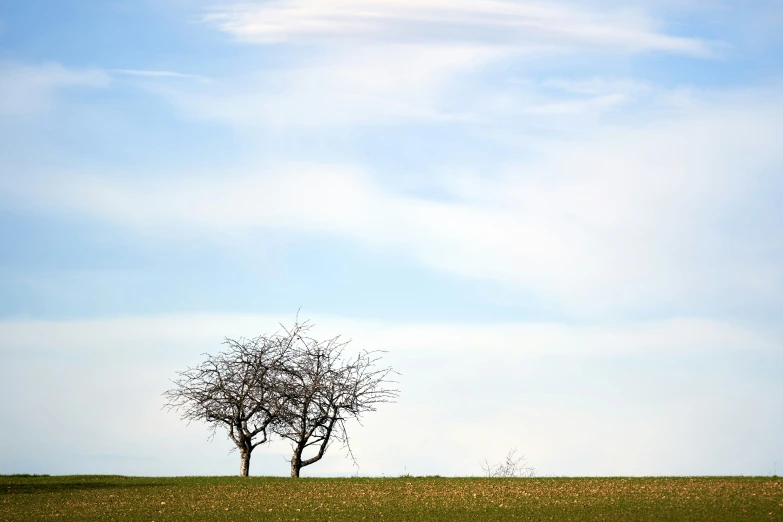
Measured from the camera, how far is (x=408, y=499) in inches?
1324

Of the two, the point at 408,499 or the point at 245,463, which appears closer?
the point at 408,499

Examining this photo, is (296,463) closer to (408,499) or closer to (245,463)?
(245,463)

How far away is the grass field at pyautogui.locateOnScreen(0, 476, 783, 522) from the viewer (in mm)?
29484

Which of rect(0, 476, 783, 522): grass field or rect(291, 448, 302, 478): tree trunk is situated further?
rect(291, 448, 302, 478): tree trunk

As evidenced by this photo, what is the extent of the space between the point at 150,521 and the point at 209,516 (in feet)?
6.60

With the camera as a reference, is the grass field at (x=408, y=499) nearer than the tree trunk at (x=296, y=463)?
Yes

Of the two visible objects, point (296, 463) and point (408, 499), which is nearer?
point (408, 499)

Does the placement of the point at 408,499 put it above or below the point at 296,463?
below

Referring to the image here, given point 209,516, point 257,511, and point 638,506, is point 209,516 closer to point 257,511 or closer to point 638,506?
point 257,511

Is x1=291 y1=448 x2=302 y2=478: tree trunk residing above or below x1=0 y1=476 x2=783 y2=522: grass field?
above

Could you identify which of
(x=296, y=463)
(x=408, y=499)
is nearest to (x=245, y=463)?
(x=296, y=463)

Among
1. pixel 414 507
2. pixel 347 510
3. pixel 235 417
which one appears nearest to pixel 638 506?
pixel 414 507

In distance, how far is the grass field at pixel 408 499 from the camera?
96.7 feet

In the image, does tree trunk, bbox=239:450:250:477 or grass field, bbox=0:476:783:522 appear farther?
tree trunk, bbox=239:450:250:477
